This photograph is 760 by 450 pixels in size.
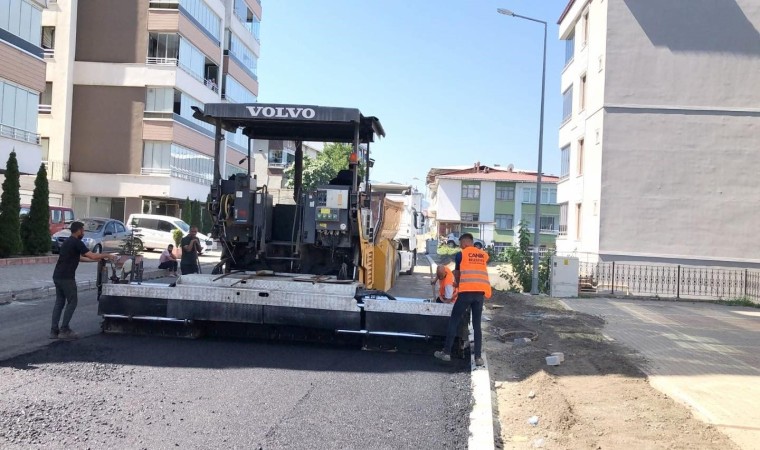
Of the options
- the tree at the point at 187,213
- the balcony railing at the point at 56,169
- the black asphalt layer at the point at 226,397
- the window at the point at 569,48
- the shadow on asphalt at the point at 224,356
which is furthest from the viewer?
the tree at the point at 187,213

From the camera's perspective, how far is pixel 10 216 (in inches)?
823

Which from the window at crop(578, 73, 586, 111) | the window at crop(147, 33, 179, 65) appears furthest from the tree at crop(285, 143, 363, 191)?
the window at crop(147, 33, 179, 65)

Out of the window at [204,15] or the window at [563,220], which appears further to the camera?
the window at [204,15]

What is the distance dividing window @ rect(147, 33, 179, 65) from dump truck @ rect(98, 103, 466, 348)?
28.4 m

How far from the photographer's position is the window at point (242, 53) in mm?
47525

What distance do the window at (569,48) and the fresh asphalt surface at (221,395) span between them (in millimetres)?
26168

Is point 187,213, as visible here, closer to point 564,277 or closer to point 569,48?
point 569,48

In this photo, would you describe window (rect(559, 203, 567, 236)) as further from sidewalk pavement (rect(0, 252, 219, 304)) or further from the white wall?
the white wall

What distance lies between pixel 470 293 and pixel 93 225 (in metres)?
20.6

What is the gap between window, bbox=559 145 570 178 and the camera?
104ft

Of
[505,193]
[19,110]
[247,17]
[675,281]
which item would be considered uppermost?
[247,17]

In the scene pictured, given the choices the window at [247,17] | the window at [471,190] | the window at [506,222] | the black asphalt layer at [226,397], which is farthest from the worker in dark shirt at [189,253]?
the window at [506,222]

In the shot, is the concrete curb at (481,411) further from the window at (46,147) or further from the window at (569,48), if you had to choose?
the window at (46,147)

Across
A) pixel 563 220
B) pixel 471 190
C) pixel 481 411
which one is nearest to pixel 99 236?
pixel 563 220
